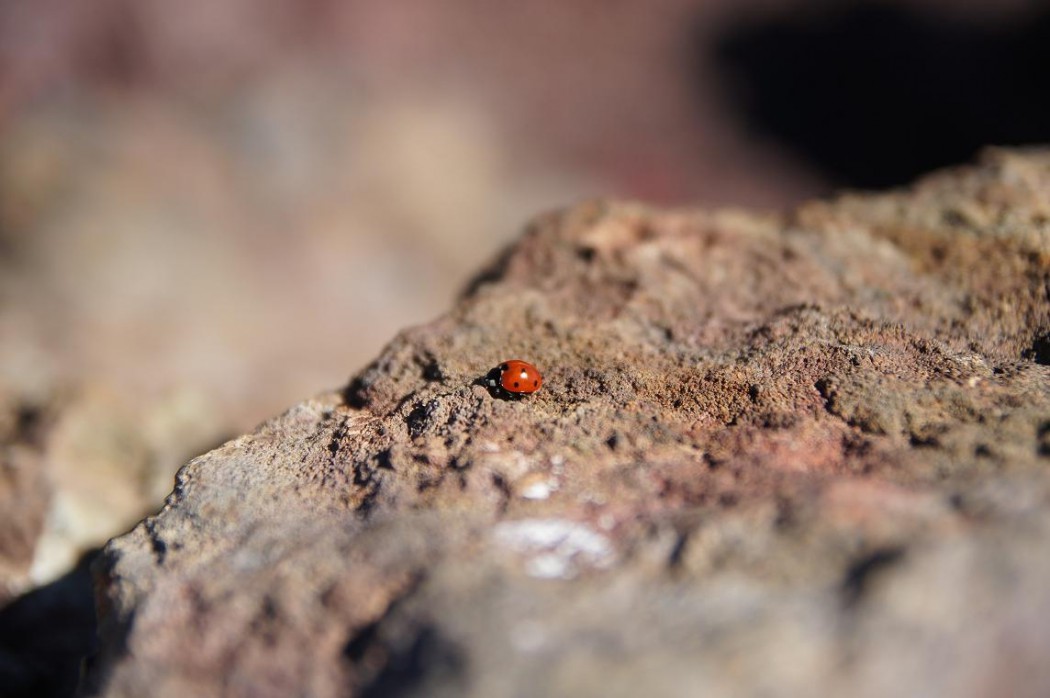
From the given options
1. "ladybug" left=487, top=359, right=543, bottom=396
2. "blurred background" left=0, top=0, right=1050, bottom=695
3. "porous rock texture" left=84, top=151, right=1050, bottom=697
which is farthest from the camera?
"blurred background" left=0, top=0, right=1050, bottom=695

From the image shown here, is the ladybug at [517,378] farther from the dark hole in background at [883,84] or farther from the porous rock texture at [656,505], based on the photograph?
the dark hole in background at [883,84]

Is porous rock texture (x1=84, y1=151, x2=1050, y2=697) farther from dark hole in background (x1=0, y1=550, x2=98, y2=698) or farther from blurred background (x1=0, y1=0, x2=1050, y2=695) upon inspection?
blurred background (x1=0, y1=0, x2=1050, y2=695)

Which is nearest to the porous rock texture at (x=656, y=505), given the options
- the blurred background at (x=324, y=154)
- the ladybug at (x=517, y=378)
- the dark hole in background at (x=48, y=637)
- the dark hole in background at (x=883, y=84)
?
the ladybug at (x=517, y=378)

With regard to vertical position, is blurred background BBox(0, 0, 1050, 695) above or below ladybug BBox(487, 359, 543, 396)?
above

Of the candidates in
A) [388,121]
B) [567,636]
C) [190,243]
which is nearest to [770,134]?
[388,121]

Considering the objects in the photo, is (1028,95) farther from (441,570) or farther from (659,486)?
(441,570)

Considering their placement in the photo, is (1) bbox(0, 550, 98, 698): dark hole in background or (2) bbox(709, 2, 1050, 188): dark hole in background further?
(2) bbox(709, 2, 1050, 188): dark hole in background

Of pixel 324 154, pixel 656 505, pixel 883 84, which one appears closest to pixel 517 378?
pixel 656 505

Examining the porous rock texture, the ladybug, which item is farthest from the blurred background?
the ladybug
